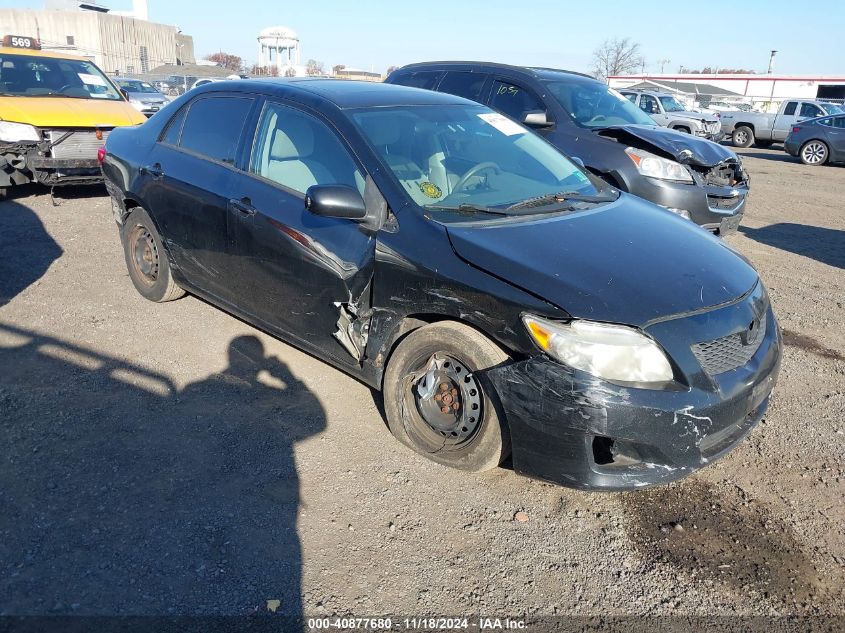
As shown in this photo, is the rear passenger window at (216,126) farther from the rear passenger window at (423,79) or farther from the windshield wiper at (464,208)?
the rear passenger window at (423,79)

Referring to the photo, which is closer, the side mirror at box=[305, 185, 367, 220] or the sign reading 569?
the side mirror at box=[305, 185, 367, 220]

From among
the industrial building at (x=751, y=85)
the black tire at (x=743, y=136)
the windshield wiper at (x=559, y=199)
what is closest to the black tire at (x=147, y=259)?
the windshield wiper at (x=559, y=199)

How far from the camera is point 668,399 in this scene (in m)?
2.62

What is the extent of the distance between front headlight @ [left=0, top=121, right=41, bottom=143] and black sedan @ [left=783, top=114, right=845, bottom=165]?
19224 millimetres

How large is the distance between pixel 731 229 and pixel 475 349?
16.3 feet

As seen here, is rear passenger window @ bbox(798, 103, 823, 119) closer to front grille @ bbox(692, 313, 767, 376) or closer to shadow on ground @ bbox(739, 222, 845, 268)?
shadow on ground @ bbox(739, 222, 845, 268)

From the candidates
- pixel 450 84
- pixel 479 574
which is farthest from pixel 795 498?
pixel 450 84

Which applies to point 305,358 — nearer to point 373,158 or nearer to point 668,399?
point 373,158

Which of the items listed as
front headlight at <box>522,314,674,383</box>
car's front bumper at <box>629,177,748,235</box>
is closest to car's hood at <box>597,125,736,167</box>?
car's front bumper at <box>629,177,748,235</box>

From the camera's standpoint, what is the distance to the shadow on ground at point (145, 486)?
246 centimetres

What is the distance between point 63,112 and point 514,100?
221 inches

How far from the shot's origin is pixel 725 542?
9.26 ft

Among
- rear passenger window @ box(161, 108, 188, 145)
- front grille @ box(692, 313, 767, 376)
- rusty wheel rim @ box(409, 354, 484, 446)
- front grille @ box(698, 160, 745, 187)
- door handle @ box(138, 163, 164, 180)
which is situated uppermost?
rear passenger window @ box(161, 108, 188, 145)

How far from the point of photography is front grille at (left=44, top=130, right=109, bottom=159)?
7.98m
